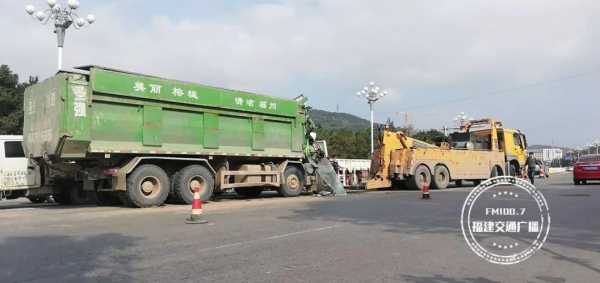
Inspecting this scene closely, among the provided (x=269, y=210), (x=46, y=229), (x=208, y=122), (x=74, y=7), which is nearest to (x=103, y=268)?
(x=46, y=229)

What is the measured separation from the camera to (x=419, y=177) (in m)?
21.6

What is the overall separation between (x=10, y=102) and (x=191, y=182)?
33.8 m

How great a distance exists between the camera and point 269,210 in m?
12.8

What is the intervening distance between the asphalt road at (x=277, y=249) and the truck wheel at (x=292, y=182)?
6122 mm

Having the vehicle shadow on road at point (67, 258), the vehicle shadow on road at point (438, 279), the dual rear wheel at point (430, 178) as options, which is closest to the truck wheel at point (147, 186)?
the vehicle shadow on road at point (67, 258)

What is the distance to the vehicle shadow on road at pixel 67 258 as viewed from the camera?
5.67m

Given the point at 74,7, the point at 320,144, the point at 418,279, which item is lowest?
the point at 418,279

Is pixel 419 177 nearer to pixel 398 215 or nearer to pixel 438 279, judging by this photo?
pixel 398 215

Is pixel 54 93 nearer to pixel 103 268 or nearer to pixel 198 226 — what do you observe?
pixel 198 226

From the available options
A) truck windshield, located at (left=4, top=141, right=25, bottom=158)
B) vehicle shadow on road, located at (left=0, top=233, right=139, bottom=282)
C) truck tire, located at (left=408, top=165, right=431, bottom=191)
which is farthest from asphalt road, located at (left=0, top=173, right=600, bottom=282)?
truck tire, located at (left=408, top=165, right=431, bottom=191)

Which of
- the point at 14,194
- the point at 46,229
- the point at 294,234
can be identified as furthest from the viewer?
the point at 14,194

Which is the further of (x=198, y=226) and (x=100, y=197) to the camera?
(x=100, y=197)

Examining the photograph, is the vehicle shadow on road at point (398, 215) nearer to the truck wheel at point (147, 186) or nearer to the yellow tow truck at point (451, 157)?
the truck wheel at point (147, 186)

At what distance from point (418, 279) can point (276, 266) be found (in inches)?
61.4
